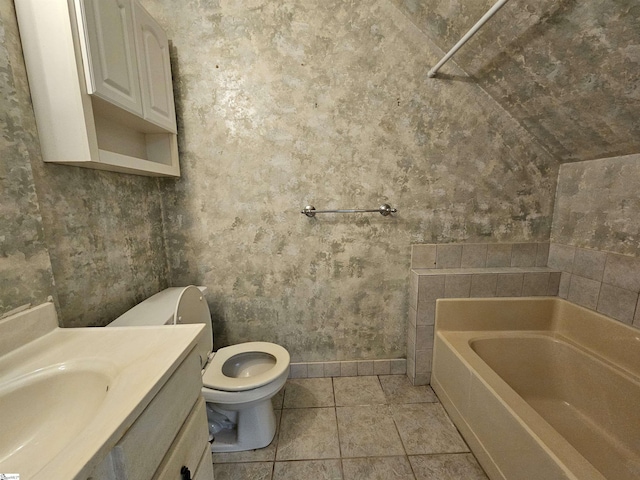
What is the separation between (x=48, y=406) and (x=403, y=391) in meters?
1.68

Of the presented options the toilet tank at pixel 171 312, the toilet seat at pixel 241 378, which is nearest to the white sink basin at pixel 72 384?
the toilet tank at pixel 171 312

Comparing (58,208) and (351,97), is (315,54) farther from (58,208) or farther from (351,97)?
(58,208)

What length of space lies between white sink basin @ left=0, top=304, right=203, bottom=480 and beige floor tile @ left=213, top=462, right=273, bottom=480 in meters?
0.85

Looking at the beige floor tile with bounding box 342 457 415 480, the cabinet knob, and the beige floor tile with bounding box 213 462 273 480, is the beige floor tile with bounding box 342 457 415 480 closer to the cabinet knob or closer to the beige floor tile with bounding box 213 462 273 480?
the beige floor tile with bounding box 213 462 273 480

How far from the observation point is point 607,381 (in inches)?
49.9

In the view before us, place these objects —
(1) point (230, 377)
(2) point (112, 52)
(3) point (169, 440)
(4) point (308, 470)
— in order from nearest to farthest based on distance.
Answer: (3) point (169, 440) → (2) point (112, 52) → (4) point (308, 470) → (1) point (230, 377)

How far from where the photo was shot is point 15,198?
82cm

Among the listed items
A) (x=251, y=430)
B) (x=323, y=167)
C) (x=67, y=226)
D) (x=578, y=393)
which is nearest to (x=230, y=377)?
(x=251, y=430)

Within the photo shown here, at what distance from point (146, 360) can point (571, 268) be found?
218cm

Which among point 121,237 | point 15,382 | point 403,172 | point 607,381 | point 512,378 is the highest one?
point 403,172

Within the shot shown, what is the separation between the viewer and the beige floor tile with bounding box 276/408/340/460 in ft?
4.21

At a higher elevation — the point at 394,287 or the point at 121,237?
the point at 121,237

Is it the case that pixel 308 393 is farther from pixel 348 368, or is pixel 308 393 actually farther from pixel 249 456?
pixel 249 456

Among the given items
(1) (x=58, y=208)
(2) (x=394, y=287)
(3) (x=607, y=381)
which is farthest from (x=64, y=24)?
(3) (x=607, y=381)
